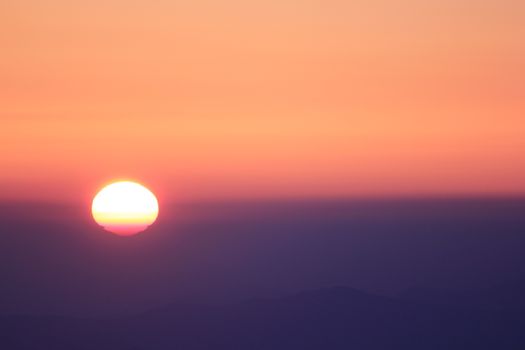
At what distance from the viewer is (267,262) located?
3209cm

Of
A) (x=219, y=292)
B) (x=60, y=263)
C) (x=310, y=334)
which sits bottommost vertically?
(x=310, y=334)

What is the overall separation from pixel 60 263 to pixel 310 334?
12314 millimetres

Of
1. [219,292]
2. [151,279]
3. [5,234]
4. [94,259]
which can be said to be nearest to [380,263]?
[219,292]

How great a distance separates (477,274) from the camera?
32906 millimetres

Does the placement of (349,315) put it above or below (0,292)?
below

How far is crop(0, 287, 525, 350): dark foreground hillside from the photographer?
32.2 m

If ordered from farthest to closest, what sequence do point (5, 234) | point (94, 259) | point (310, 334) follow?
point (310, 334) < point (94, 259) < point (5, 234)

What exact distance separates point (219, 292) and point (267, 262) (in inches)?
128

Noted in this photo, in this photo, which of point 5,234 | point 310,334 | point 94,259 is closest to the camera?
point 5,234

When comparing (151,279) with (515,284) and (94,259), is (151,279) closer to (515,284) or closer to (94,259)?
(94,259)

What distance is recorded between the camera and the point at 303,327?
1427 inches

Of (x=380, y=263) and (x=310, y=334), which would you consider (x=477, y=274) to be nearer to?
(x=380, y=263)

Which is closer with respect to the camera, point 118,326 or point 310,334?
point 118,326

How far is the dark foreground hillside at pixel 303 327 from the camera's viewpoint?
32.2 m
